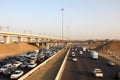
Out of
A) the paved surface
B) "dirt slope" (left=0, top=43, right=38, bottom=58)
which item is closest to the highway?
the paved surface

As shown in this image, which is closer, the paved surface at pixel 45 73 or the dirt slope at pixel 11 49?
the paved surface at pixel 45 73

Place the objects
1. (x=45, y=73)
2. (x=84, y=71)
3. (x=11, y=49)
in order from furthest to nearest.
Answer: (x=11, y=49)
(x=84, y=71)
(x=45, y=73)

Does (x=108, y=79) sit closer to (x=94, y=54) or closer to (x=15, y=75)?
(x=15, y=75)

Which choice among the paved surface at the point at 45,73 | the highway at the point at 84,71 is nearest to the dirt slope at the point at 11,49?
the highway at the point at 84,71

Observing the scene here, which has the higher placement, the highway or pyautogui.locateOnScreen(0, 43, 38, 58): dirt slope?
pyautogui.locateOnScreen(0, 43, 38, 58): dirt slope

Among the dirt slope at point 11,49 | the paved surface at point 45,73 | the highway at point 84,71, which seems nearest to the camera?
the paved surface at point 45,73

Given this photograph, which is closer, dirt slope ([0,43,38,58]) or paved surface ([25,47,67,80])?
paved surface ([25,47,67,80])

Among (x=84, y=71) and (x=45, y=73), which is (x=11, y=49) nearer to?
(x=84, y=71)

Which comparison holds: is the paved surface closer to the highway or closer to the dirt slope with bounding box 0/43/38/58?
the highway

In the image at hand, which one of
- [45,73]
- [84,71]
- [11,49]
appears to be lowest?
[84,71]

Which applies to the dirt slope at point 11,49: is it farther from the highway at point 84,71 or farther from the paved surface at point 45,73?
the paved surface at point 45,73

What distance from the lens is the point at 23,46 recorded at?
460 ft

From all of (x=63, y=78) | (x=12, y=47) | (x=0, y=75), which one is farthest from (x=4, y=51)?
(x=63, y=78)

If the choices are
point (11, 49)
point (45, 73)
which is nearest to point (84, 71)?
point (45, 73)
